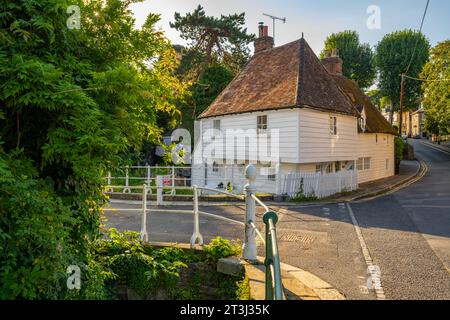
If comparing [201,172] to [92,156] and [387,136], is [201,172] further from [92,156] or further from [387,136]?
[92,156]

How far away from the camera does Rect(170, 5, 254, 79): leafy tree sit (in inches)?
1140

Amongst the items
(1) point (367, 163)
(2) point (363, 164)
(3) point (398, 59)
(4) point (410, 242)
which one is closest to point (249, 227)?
(4) point (410, 242)

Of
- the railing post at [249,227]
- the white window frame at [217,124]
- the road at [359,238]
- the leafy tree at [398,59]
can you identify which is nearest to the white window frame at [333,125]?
the road at [359,238]

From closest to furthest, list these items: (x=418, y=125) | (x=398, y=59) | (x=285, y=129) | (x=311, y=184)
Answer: (x=311, y=184)
(x=285, y=129)
(x=398, y=59)
(x=418, y=125)

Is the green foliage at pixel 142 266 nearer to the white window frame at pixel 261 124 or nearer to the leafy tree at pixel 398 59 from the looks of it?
the white window frame at pixel 261 124

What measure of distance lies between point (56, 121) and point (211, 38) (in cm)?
2904

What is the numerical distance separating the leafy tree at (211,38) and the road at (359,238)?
18.8 metres

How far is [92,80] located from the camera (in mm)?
3318

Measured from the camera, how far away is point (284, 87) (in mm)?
18094

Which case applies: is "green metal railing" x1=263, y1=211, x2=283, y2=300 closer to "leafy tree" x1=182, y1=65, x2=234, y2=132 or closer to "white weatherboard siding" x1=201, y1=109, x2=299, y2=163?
"white weatherboard siding" x1=201, y1=109, x2=299, y2=163

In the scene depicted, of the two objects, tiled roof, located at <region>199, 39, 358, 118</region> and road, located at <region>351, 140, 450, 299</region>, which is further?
tiled roof, located at <region>199, 39, 358, 118</region>

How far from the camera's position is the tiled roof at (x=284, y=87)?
1730cm

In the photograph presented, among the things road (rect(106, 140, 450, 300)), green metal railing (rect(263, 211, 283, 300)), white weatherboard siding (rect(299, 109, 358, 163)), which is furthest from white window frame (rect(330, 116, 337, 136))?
green metal railing (rect(263, 211, 283, 300))

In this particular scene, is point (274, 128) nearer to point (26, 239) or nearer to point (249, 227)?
point (249, 227)
